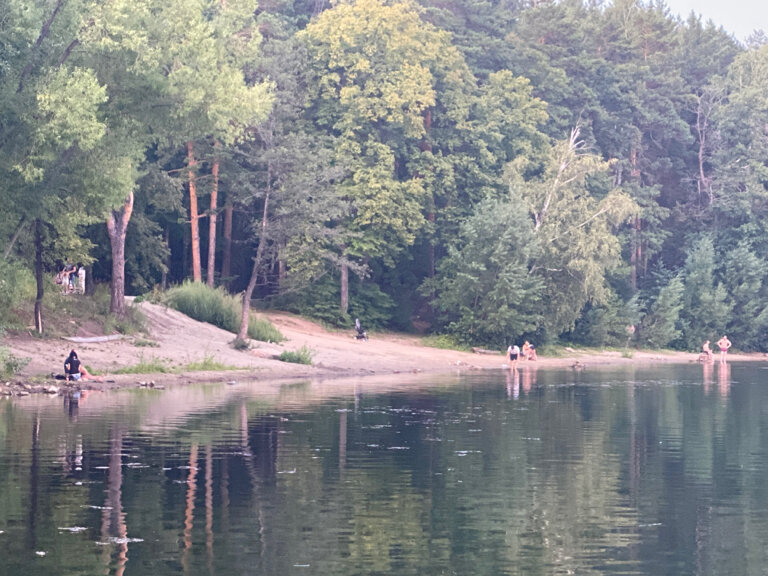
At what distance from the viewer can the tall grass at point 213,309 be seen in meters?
51.6

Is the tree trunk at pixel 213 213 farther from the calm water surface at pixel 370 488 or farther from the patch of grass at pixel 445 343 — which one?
the calm water surface at pixel 370 488

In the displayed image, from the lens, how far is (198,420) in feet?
92.3

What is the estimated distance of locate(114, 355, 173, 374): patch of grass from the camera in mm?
38575

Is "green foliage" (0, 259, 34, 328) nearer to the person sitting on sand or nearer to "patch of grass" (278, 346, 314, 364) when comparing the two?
the person sitting on sand

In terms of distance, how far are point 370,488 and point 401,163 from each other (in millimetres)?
53847

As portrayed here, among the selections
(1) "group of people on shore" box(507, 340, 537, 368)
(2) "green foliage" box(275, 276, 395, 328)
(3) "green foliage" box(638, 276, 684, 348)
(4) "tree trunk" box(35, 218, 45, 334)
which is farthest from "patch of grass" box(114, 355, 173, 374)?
(3) "green foliage" box(638, 276, 684, 348)

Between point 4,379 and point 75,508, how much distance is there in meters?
17.1

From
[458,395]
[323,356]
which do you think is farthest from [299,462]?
[323,356]

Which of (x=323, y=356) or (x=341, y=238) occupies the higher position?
(x=341, y=238)

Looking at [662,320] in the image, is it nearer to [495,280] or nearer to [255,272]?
[495,280]

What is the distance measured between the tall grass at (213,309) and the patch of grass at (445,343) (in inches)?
555

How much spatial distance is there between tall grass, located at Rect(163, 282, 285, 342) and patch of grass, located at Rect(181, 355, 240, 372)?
8.22m

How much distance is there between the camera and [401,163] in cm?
7244

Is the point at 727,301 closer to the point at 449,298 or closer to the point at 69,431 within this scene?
the point at 449,298
